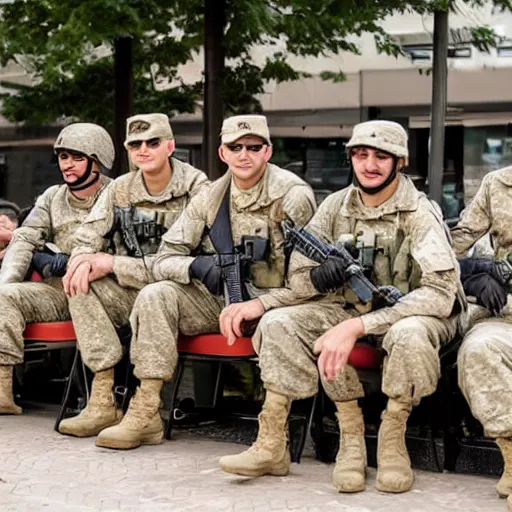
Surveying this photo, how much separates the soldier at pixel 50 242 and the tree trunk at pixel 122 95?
2.04 meters

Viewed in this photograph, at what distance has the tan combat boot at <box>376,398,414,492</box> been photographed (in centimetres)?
495

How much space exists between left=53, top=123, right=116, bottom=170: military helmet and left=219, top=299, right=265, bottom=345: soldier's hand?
163cm

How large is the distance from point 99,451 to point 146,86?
403 cm

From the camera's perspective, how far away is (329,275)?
517cm

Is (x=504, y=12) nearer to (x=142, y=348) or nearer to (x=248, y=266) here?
(x=248, y=266)

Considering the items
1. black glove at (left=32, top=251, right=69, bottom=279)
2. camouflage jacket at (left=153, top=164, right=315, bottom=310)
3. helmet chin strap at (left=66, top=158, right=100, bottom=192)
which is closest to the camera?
camouflage jacket at (left=153, top=164, right=315, bottom=310)

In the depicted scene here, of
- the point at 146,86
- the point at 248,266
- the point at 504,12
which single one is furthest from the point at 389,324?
the point at 146,86

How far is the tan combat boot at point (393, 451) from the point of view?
4.95 metres

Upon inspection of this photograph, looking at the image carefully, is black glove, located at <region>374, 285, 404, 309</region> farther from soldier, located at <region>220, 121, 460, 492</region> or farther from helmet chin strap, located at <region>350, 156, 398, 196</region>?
helmet chin strap, located at <region>350, 156, 398, 196</region>

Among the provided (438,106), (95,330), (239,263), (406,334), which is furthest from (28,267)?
(438,106)

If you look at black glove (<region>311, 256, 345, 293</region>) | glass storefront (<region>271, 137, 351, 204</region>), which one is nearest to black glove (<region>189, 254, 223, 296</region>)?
black glove (<region>311, 256, 345, 293</region>)

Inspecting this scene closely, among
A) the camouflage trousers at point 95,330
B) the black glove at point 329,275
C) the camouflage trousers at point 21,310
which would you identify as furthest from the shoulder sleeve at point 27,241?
the black glove at point 329,275

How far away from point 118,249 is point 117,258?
0.79 feet

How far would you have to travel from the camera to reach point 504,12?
7.81m
